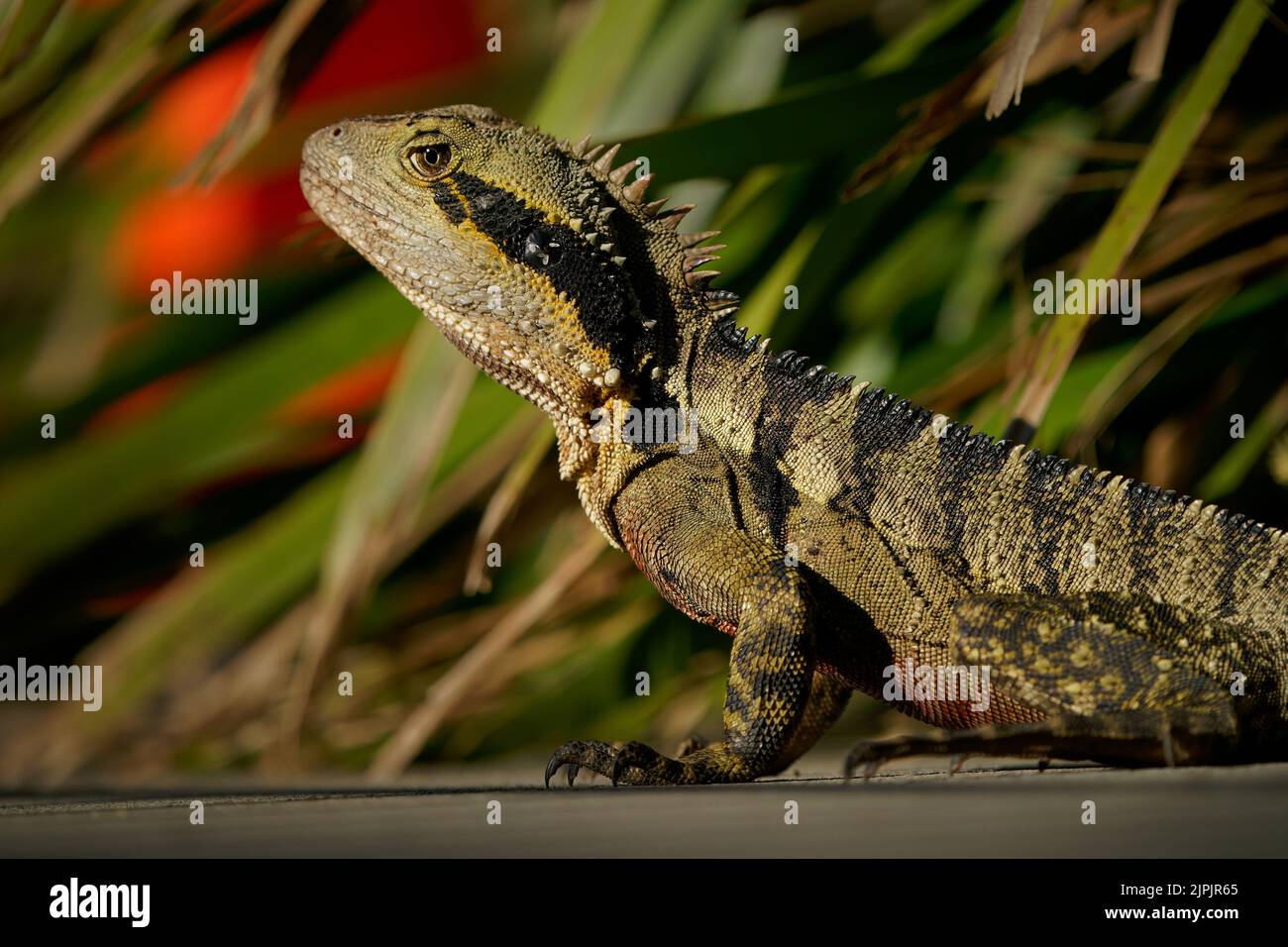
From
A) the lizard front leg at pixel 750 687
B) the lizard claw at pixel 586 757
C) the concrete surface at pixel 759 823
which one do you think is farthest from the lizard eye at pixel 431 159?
the concrete surface at pixel 759 823

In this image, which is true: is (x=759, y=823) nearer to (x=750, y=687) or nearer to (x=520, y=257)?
(x=750, y=687)

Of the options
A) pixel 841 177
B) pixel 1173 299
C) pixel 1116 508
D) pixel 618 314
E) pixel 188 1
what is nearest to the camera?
pixel 1116 508

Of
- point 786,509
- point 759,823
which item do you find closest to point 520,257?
point 786,509

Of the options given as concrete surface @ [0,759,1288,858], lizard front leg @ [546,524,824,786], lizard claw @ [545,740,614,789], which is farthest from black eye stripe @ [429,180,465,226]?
concrete surface @ [0,759,1288,858]

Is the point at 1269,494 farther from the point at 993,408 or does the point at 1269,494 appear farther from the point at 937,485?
the point at 937,485

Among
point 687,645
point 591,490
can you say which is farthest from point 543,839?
point 687,645
